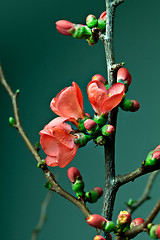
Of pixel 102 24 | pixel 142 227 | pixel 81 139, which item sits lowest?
pixel 142 227

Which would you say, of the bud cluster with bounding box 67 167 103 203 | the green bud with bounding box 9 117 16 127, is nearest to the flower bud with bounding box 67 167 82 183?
the bud cluster with bounding box 67 167 103 203

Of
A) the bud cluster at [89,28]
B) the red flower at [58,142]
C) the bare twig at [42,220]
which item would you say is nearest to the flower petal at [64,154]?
the red flower at [58,142]

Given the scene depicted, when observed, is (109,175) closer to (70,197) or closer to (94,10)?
(70,197)

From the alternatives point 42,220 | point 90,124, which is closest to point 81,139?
point 90,124

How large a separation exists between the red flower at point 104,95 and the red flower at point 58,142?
42 millimetres

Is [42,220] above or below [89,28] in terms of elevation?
below

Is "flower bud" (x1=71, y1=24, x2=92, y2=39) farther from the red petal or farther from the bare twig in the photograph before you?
the bare twig

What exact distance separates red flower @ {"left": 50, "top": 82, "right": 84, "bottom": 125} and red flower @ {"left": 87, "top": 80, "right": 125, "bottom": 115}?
0.8 inches

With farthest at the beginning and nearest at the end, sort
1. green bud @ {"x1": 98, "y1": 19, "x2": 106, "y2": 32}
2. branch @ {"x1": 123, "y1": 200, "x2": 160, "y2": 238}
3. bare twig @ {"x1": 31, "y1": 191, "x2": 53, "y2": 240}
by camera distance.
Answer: bare twig @ {"x1": 31, "y1": 191, "x2": 53, "y2": 240} → green bud @ {"x1": 98, "y1": 19, "x2": 106, "y2": 32} → branch @ {"x1": 123, "y1": 200, "x2": 160, "y2": 238}

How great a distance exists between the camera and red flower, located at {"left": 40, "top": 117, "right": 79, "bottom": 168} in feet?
1.08

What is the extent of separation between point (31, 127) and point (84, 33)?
1.14 meters

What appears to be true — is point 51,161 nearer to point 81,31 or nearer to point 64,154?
point 64,154

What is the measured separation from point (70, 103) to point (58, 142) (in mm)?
45

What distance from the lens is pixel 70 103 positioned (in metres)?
0.34
